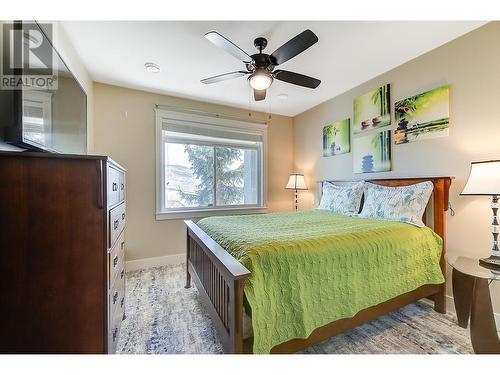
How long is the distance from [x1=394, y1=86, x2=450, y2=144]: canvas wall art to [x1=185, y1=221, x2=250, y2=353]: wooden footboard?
2.39 m

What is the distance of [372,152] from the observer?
2.81 meters

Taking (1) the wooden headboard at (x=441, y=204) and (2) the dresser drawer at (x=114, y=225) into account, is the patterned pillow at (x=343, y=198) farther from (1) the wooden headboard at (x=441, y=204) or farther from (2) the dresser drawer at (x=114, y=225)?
(2) the dresser drawer at (x=114, y=225)

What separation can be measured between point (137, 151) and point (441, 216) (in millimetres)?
3684

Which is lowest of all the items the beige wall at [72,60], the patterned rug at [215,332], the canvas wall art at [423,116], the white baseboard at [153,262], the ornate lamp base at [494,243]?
the patterned rug at [215,332]

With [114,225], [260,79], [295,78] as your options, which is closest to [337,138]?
[295,78]

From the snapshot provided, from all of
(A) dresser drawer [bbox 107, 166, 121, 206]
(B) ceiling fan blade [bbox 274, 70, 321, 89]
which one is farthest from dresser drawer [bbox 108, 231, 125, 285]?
(B) ceiling fan blade [bbox 274, 70, 321, 89]

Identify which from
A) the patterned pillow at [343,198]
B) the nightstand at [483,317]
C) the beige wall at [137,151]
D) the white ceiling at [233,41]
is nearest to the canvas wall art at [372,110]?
the white ceiling at [233,41]

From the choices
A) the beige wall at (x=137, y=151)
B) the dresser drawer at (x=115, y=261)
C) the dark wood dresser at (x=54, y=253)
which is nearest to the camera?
the dark wood dresser at (x=54, y=253)

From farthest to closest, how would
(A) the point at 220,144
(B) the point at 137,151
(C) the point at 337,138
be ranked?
(A) the point at 220,144 < (C) the point at 337,138 < (B) the point at 137,151

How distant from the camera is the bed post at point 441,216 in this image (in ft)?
6.56

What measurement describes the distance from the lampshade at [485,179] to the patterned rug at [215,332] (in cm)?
113

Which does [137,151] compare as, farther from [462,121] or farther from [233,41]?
[462,121]

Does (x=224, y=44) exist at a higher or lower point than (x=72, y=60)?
lower

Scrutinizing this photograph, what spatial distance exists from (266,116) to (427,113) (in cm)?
246
